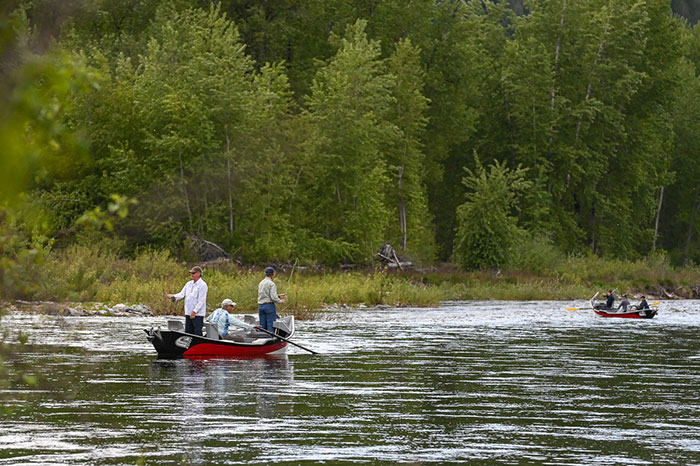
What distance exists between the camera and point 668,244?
316ft

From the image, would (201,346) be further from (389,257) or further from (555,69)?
(555,69)

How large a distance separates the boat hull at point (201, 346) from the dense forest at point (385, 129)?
62.5 feet

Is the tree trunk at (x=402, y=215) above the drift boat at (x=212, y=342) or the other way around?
above

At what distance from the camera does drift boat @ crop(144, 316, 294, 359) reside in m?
23.1

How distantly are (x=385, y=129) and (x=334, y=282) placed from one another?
54.3 feet

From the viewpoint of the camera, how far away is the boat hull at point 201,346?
2300 cm

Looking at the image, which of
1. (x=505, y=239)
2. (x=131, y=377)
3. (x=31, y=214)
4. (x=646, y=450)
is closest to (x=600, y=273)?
(x=505, y=239)

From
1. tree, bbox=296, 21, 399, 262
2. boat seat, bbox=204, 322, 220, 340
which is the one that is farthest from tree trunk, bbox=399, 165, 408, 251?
boat seat, bbox=204, 322, 220, 340

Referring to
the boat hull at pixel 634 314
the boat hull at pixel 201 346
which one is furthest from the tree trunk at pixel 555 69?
the boat hull at pixel 201 346

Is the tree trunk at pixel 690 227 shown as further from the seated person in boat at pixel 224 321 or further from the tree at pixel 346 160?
the seated person in boat at pixel 224 321

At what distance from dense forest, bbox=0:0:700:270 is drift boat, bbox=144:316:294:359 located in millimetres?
18710

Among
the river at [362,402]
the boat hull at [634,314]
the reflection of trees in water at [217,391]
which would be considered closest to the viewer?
the river at [362,402]

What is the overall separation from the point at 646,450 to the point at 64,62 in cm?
985

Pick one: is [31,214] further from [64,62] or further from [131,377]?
[131,377]
